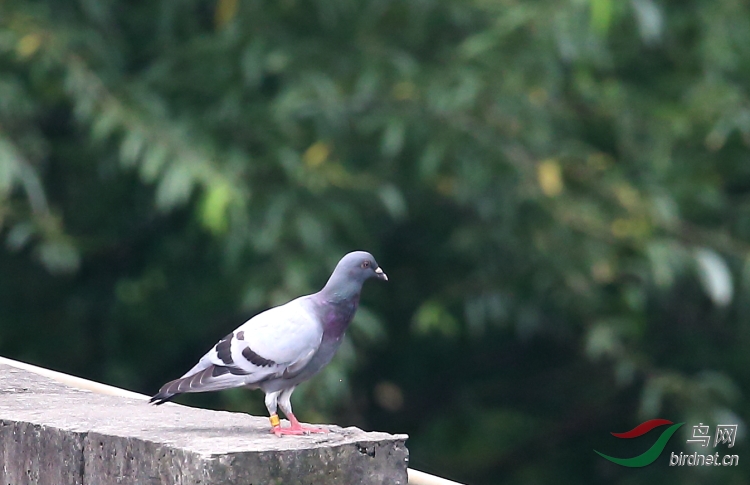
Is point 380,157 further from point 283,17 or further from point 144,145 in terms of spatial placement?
point 144,145

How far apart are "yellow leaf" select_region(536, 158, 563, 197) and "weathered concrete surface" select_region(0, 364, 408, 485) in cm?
248

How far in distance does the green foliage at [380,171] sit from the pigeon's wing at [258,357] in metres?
1.93

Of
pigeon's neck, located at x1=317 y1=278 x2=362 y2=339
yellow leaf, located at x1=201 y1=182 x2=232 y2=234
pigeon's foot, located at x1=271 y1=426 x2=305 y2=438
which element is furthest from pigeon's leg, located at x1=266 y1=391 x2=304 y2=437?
yellow leaf, located at x1=201 y1=182 x2=232 y2=234

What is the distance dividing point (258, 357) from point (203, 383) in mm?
113

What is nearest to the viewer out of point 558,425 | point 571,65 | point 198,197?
point 198,197

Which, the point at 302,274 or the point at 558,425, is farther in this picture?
the point at 558,425

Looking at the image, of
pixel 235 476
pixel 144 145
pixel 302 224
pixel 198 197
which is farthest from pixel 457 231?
pixel 235 476

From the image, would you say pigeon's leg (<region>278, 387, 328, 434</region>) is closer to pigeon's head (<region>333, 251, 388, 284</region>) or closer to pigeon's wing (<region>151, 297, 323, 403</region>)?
pigeon's wing (<region>151, 297, 323, 403</region>)

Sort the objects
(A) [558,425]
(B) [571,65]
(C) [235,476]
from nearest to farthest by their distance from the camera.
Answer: (C) [235,476], (B) [571,65], (A) [558,425]

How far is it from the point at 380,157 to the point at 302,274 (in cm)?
69

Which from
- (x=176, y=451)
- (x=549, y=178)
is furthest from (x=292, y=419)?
(x=549, y=178)

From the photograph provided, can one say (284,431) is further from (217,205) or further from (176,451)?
(217,205)

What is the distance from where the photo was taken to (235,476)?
1.66 m

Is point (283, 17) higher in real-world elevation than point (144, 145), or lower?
higher
